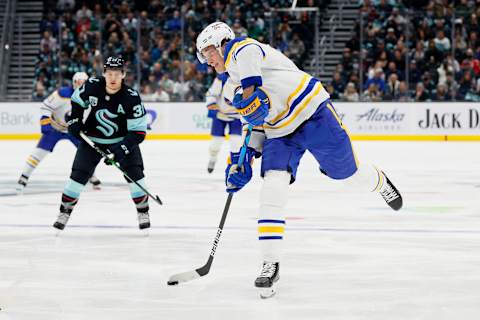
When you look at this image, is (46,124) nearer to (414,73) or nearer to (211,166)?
(211,166)

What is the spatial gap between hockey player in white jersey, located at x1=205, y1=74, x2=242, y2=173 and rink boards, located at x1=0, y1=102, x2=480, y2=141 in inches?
175

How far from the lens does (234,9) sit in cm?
1587

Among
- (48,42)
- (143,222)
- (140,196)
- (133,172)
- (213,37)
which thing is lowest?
(48,42)

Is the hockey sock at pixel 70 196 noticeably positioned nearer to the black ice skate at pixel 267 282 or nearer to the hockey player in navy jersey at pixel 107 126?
the hockey player in navy jersey at pixel 107 126

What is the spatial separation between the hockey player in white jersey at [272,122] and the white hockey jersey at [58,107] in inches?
153

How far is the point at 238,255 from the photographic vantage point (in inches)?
171

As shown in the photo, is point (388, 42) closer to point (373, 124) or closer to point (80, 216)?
point (373, 124)

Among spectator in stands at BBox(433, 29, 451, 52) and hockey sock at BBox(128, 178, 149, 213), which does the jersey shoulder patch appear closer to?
hockey sock at BBox(128, 178, 149, 213)

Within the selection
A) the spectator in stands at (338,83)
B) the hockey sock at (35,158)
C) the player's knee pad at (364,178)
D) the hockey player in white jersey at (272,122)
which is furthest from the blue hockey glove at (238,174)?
the spectator in stands at (338,83)

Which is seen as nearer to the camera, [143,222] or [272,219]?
[272,219]

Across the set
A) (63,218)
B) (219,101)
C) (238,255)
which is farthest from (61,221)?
(219,101)

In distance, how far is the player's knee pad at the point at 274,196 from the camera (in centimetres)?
348

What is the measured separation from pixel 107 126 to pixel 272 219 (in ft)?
6.32

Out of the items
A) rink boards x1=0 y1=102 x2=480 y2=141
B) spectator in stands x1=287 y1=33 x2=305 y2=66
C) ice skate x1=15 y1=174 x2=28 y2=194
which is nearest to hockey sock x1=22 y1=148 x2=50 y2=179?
ice skate x1=15 y1=174 x2=28 y2=194
